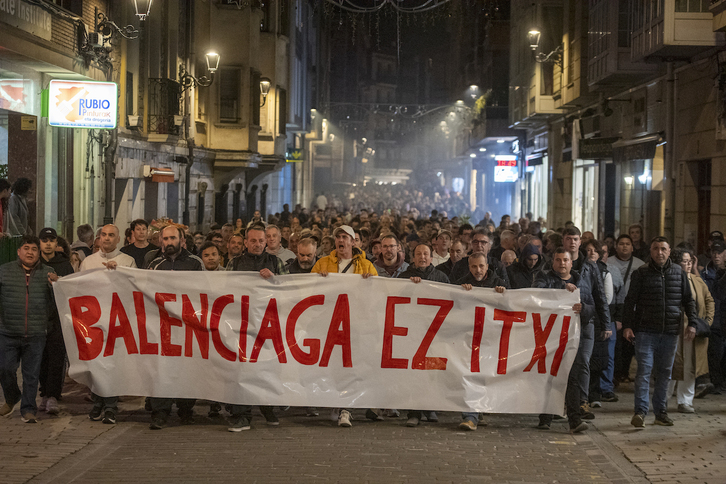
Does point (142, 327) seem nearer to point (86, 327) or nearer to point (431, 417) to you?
point (86, 327)

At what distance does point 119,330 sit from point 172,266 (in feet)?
2.67

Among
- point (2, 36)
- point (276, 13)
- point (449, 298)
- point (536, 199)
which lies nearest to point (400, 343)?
point (449, 298)

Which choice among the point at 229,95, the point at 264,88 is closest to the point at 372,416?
the point at 229,95

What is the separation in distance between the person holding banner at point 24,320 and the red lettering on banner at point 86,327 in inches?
10.6

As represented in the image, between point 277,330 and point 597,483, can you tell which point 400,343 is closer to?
point 277,330

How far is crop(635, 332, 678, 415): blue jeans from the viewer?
8.57m

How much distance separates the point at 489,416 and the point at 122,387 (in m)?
3.70

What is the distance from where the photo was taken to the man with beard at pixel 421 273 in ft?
27.8

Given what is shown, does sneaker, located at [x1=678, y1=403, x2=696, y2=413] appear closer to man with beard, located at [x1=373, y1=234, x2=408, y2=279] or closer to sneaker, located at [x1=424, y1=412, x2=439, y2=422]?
sneaker, located at [x1=424, y1=412, x2=439, y2=422]

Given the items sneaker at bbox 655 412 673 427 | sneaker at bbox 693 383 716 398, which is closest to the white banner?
sneaker at bbox 655 412 673 427

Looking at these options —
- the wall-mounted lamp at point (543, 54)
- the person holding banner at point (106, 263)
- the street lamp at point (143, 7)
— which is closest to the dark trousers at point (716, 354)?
the person holding banner at point (106, 263)

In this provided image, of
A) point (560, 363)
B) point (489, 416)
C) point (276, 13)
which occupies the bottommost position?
point (489, 416)

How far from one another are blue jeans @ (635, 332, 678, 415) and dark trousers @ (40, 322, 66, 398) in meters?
5.80

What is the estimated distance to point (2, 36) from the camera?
1255 cm
